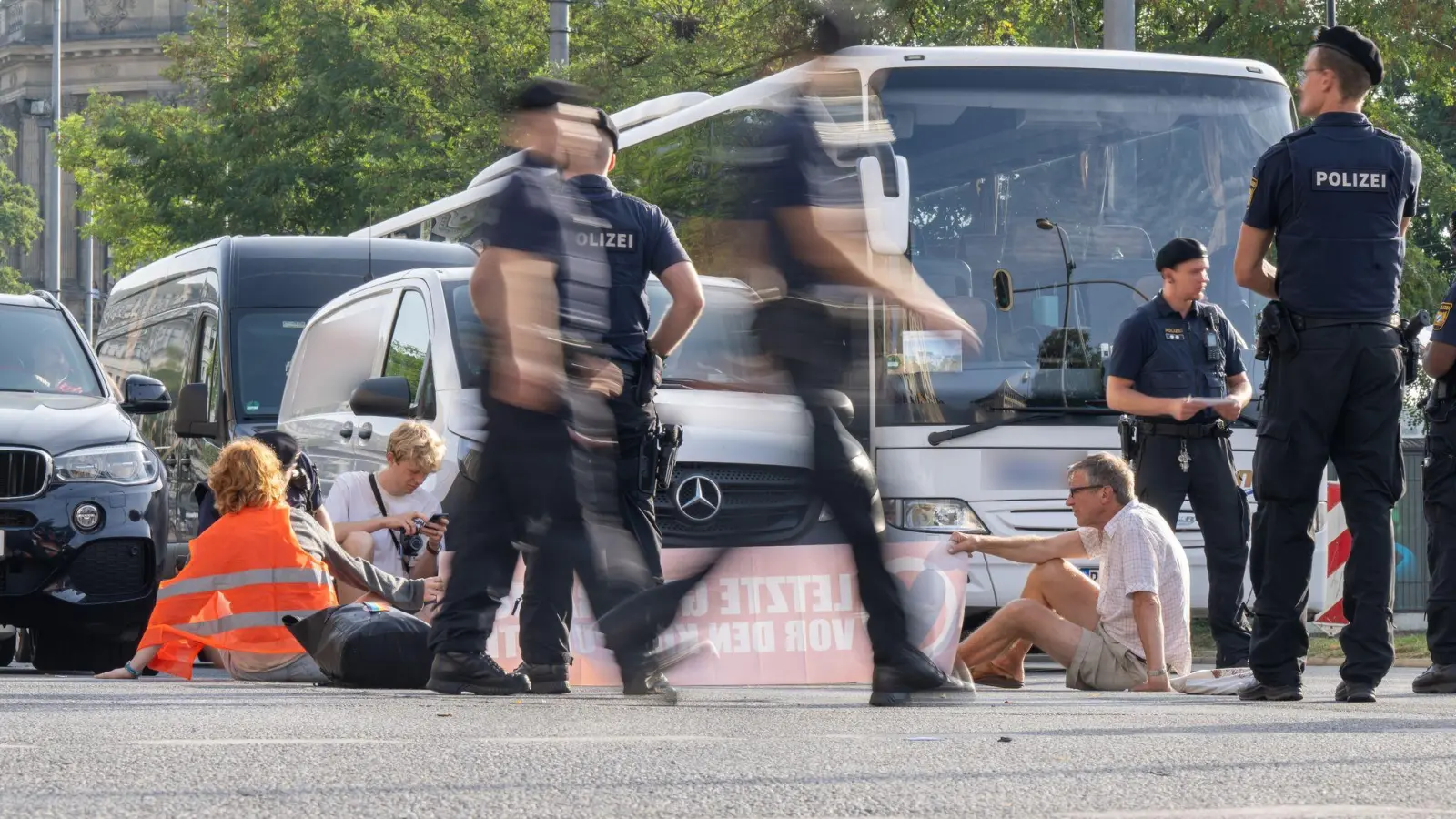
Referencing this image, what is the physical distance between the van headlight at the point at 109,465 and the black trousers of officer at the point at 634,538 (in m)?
3.28

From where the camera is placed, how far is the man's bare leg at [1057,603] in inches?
374

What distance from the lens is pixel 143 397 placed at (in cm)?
1113

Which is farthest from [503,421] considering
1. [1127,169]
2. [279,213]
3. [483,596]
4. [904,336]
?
[279,213]

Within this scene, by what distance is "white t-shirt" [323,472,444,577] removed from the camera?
33.9 ft

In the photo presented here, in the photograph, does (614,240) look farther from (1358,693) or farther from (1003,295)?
(1003,295)

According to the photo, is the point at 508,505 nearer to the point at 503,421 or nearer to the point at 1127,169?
the point at 503,421

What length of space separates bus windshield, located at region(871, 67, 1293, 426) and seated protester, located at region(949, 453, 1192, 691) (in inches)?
60.8

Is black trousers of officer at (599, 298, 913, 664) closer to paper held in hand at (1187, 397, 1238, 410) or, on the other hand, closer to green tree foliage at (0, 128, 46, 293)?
paper held in hand at (1187, 397, 1238, 410)

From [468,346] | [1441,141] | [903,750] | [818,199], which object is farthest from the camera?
[1441,141]

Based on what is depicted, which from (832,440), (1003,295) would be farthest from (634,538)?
(1003,295)

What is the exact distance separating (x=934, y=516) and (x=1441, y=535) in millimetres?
2667

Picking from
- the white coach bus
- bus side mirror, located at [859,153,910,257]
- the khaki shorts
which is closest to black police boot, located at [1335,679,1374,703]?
the khaki shorts

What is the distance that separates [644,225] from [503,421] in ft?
3.45

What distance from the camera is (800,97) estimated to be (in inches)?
239
